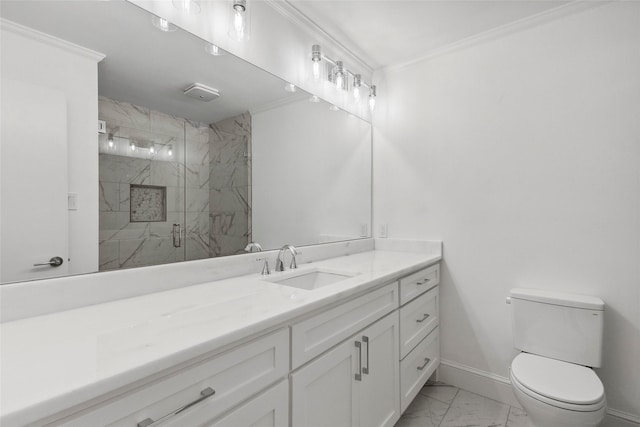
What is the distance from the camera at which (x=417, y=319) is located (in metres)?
1.87

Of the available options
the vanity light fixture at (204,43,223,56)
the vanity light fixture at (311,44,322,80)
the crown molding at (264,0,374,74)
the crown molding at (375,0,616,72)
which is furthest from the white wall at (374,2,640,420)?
the vanity light fixture at (204,43,223,56)

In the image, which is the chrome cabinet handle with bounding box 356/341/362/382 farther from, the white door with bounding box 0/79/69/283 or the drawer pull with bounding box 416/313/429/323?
the white door with bounding box 0/79/69/283

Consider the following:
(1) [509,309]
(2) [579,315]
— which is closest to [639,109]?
(2) [579,315]

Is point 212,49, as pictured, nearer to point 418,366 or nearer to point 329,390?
point 329,390

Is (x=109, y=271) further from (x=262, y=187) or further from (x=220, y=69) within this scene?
(x=220, y=69)

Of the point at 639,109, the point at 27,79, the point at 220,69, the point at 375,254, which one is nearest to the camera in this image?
the point at 27,79

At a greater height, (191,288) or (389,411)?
(191,288)

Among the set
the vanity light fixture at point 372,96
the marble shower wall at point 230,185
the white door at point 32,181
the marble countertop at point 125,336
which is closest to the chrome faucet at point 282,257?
the marble shower wall at point 230,185

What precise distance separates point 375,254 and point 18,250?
1.90 meters

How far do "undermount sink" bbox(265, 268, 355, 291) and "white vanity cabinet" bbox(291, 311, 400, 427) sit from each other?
1.08ft

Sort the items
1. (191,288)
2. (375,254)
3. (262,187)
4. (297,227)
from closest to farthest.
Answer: (191,288)
(262,187)
(297,227)
(375,254)

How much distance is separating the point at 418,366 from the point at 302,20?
2192 millimetres

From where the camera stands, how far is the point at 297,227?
1966 millimetres

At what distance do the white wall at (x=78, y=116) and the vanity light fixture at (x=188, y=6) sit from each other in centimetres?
42
